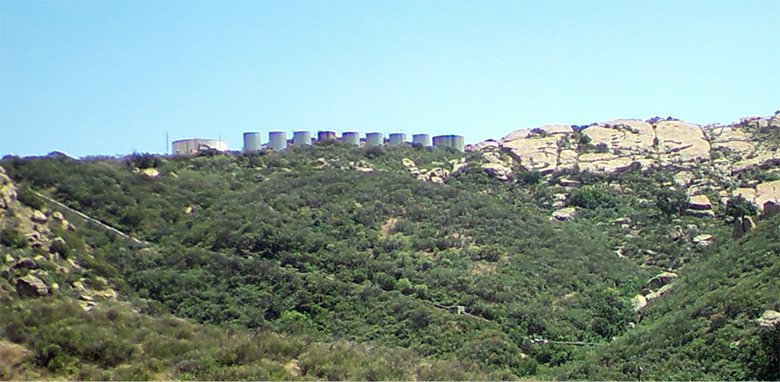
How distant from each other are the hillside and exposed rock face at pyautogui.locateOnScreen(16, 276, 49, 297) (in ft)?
0.87

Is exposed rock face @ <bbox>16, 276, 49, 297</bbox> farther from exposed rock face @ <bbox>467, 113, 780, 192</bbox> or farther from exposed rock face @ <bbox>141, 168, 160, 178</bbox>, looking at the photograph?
exposed rock face @ <bbox>467, 113, 780, 192</bbox>

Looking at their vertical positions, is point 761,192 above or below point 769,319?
above

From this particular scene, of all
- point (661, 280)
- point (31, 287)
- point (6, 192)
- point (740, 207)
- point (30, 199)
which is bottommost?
point (661, 280)

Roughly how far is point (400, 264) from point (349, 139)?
23.9 m

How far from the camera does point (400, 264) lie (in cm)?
3666

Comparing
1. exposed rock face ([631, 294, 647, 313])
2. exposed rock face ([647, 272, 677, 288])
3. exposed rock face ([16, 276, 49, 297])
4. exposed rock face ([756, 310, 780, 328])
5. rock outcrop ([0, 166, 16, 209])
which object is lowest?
exposed rock face ([631, 294, 647, 313])

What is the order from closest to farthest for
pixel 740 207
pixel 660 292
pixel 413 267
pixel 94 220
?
pixel 660 292 → pixel 413 267 → pixel 94 220 → pixel 740 207

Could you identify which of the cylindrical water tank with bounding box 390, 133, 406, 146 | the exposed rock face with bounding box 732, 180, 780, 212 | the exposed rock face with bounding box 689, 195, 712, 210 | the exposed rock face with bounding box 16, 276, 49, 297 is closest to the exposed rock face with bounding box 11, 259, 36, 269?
the exposed rock face with bounding box 16, 276, 49, 297

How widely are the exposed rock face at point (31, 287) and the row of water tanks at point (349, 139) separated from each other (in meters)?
27.0

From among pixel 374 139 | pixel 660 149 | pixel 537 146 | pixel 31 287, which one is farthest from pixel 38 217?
pixel 660 149

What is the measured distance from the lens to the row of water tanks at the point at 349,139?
5719 cm

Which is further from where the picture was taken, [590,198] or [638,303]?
[590,198]

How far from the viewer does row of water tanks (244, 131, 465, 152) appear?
57188mm

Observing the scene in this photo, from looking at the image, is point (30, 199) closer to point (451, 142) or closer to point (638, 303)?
point (638, 303)
